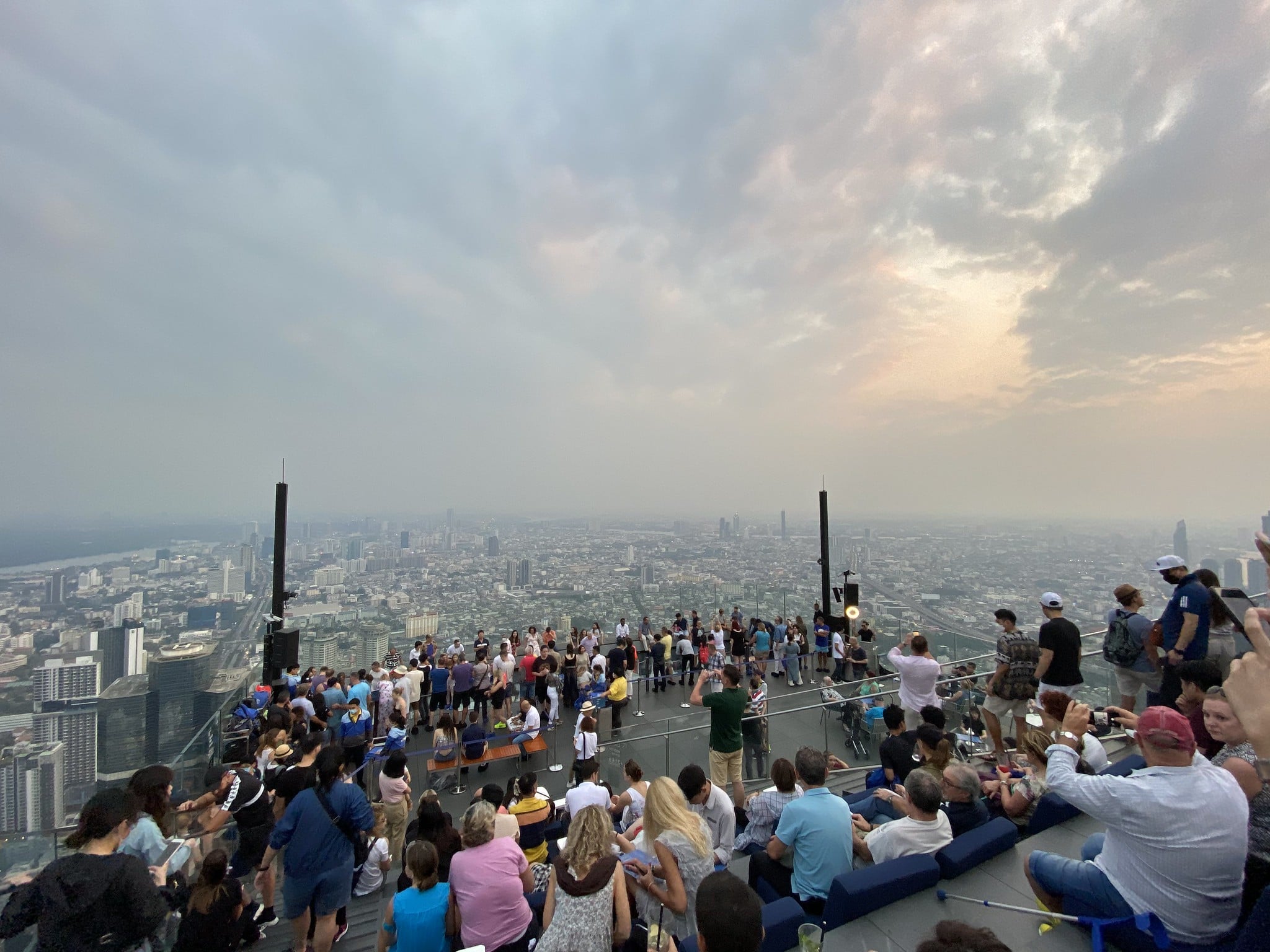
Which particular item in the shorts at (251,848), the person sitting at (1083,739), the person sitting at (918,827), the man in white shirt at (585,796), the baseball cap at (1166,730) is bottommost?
the shorts at (251,848)

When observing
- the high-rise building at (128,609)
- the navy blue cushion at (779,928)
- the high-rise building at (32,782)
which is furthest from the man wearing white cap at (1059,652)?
the high-rise building at (128,609)

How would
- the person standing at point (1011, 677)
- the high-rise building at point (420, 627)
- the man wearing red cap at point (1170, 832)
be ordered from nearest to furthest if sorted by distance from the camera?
the man wearing red cap at point (1170, 832)
the person standing at point (1011, 677)
the high-rise building at point (420, 627)

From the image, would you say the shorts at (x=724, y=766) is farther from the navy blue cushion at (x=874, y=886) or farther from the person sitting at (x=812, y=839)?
the navy blue cushion at (x=874, y=886)

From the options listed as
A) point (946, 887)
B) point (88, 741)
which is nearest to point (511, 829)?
point (946, 887)

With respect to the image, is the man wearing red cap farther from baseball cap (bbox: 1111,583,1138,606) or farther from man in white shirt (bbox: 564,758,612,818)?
baseball cap (bbox: 1111,583,1138,606)

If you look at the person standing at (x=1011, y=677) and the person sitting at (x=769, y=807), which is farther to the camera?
the person standing at (x=1011, y=677)

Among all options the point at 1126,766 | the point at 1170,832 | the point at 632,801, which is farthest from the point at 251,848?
the point at 1126,766
